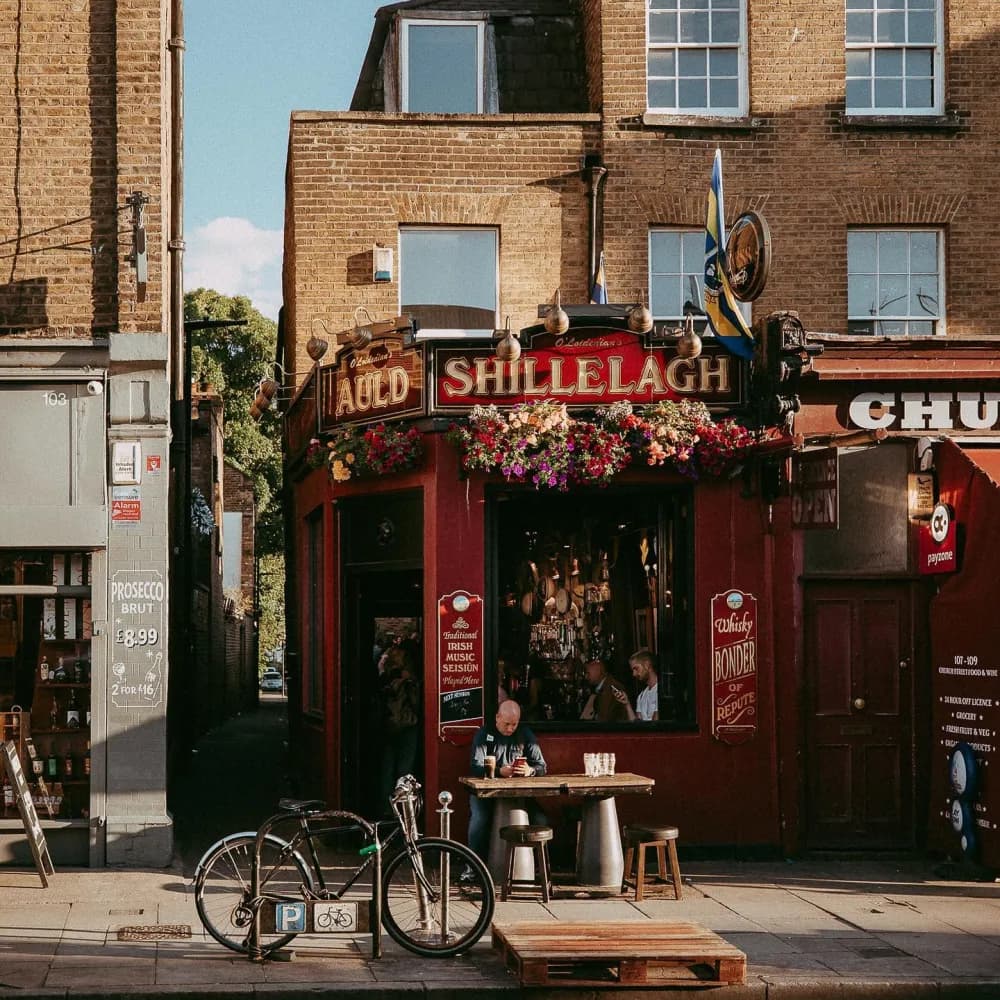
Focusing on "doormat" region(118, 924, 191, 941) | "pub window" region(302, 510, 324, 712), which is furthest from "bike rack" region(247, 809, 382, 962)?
"pub window" region(302, 510, 324, 712)

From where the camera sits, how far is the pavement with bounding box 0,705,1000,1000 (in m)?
9.33

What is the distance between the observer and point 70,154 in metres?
14.5

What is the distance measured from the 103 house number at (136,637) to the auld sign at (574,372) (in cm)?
334

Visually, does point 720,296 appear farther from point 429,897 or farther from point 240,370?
point 240,370

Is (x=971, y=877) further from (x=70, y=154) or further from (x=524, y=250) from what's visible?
(x=70, y=154)

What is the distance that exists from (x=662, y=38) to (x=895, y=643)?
7327 millimetres

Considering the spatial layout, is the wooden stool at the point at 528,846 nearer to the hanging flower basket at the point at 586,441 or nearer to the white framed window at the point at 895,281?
the hanging flower basket at the point at 586,441

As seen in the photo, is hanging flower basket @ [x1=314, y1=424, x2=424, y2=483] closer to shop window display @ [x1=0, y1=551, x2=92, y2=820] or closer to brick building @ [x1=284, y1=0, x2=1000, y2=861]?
brick building @ [x1=284, y1=0, x2=1000, y2=861]

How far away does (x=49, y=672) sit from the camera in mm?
14125

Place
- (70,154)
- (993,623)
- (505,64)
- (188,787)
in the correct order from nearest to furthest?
(993,623) < (70,154) < (505,64) < (188,787)

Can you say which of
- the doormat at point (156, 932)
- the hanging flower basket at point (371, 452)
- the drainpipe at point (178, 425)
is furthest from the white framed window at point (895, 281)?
the doormat at point (156, 932)

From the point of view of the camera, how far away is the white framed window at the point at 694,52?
56.8 ft

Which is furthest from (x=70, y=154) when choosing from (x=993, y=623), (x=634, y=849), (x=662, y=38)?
(x=993, y=623)

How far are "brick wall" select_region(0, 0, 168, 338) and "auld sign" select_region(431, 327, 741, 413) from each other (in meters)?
2.87
